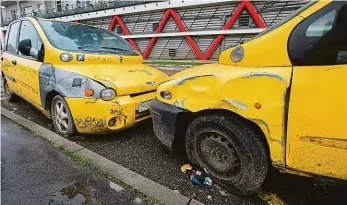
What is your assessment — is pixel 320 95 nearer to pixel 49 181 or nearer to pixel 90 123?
pixel 49 181

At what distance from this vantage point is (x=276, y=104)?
2.06m

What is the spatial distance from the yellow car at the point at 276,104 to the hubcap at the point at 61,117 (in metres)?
1.80

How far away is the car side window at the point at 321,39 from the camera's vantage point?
1854 mm

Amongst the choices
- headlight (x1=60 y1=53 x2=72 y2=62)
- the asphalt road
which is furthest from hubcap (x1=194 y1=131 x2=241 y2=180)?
headlight (x1=60 y1=53 x2=72 y2=62)

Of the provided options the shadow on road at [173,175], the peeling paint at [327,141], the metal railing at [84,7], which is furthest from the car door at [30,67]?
the metal railing at [84,7]

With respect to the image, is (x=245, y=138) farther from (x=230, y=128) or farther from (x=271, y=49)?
(x=271, y=49)

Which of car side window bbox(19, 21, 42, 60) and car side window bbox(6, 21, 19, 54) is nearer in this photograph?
car side window bbox(19, 21, 42, 60)

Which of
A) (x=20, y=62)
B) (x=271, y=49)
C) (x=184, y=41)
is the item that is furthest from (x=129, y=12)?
(x=271, y=49)

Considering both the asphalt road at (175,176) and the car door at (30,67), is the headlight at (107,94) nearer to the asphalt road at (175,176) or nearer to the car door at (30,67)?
the asphalt road at (175,176)

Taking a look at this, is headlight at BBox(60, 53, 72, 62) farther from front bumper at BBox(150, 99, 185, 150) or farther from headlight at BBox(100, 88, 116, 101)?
front bumper at BBox(150, 99, 185, 150)

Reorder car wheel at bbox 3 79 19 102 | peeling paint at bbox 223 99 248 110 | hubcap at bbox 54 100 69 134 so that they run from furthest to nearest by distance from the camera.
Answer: car wheel at bbox 3 79 19 102, hubcap at bbox 54 100 69 134, peeling paint at bbox 223 99 248 110

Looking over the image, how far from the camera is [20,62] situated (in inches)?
182

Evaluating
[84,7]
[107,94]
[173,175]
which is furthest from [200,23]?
[173,175]

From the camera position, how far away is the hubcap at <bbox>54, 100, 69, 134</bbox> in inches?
147
